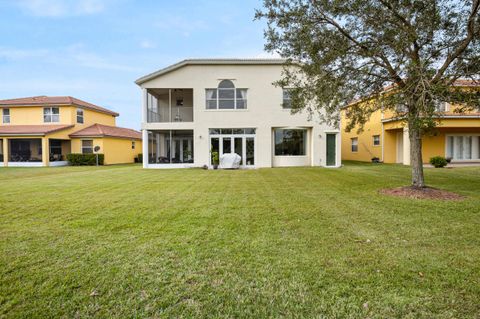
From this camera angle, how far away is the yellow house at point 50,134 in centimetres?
2600

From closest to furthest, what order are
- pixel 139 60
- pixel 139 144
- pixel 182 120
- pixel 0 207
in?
pixel 0 207 → pixel 182 120 → pixel 139 60 → pixel 139 144

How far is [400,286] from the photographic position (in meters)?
3.18

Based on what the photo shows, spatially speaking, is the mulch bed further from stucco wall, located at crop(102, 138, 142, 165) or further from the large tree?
stucco wall, located at crop(102, 138, 142, 165)

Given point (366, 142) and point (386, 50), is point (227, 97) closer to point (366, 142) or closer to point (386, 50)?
point (386, 50)

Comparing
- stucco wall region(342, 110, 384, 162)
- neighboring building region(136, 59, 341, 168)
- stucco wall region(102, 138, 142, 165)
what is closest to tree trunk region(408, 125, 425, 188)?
neighboring building region(136, 59, 341, 168)

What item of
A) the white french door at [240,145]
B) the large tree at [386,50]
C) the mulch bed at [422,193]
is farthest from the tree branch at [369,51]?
the white french door at [240,145]

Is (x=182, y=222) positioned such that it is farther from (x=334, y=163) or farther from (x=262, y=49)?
(x=334, y=163)

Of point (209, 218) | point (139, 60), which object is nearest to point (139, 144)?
point (139, 60)

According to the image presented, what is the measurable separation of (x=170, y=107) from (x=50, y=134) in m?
13.4

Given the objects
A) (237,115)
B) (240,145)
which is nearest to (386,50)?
Answer: (237,115)

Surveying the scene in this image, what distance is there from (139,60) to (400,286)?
35067 millimetres

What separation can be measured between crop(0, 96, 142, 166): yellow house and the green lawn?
22.2m

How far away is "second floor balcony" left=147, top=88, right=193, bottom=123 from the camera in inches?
862

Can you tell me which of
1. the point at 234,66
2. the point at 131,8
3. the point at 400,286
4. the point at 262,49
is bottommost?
the point at 400,286
